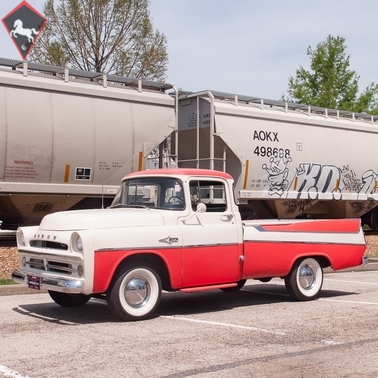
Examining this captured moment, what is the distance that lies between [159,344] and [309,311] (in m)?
3.00

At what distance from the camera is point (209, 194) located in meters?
9.19

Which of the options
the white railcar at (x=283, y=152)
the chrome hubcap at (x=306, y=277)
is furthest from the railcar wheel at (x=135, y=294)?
the white railcar at (x=283, y=152)

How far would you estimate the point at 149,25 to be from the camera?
30.0 m

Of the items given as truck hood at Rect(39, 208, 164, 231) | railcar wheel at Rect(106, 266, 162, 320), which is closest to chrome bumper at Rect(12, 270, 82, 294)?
railcar wheel at Rect(106, 266, 162, 320)

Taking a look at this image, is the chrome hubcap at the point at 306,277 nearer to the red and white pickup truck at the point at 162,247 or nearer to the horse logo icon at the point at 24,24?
the red and white pickup truck at the point at 162,247

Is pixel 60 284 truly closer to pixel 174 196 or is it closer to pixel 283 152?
pixel 174 196

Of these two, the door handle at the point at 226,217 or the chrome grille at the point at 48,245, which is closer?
the chrome grille at the point at 48,245

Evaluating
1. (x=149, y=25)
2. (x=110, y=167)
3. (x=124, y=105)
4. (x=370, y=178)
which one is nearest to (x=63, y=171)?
(x=110, y=167)

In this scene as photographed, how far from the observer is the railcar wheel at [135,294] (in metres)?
7.95

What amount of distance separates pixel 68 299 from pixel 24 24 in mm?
10744

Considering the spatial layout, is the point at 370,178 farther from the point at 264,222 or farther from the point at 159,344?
the point at 159,344

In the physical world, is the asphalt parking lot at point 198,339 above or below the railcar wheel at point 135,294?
below

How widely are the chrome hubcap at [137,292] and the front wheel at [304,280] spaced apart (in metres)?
2.69

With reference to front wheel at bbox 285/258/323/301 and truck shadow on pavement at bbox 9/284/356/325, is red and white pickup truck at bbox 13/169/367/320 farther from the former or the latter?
truck shadow on pavement at bbox 9/284/356/325
